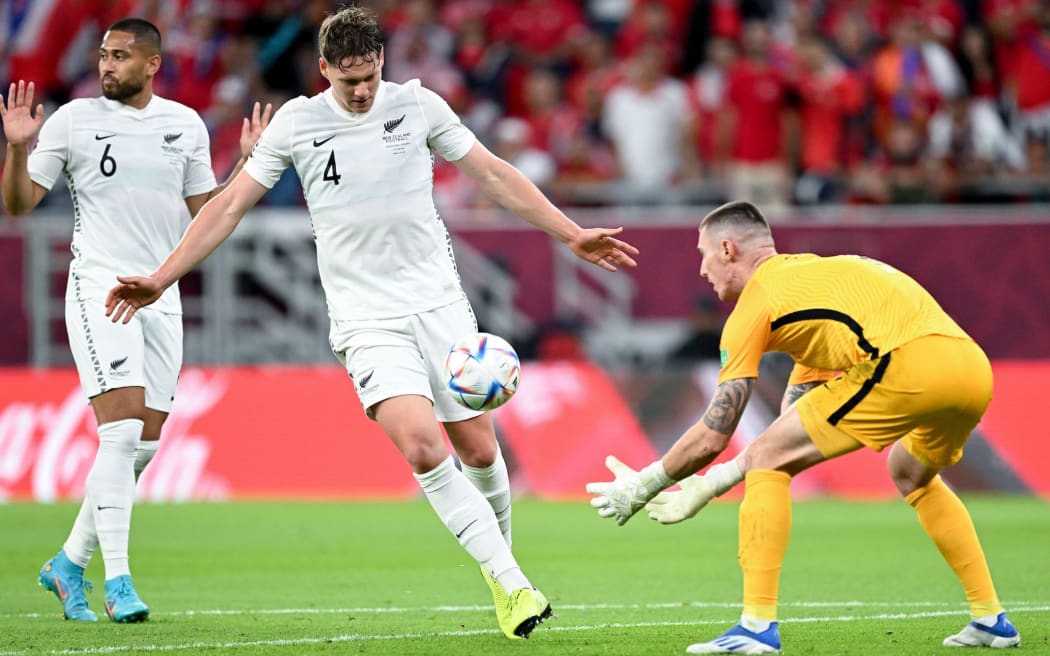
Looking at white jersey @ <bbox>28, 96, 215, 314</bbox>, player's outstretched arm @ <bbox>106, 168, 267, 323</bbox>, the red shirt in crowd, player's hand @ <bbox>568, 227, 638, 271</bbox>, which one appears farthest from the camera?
the red shirt in crowd

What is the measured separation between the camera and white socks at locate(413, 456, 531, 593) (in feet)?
25.4

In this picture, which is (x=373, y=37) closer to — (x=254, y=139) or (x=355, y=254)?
(x=355, y=254)

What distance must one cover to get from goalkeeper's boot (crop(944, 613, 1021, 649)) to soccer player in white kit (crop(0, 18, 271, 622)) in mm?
4145

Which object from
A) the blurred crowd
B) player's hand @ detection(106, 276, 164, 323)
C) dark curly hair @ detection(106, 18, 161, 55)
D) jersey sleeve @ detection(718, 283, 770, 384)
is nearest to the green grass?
jersey sleeve @ detection(718, 283, 770, 384)

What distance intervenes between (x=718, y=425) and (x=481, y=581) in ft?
13.3

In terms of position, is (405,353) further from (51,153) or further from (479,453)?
(51,153)

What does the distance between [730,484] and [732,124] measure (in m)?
13.5

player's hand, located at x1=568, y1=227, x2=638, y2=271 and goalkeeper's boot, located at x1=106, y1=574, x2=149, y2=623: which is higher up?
player's hand, located at x1=568, y1=227, x2=638, y2=271

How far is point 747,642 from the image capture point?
6.81 metres

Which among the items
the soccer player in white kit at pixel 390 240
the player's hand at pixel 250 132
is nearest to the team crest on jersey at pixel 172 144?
the player's hand at pixel 250 132

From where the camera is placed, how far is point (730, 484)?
23.7 feet

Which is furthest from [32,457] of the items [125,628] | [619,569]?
[125,628]

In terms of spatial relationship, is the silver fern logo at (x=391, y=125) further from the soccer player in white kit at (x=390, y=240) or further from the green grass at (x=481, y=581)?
the green grass at (x=481, y=581)

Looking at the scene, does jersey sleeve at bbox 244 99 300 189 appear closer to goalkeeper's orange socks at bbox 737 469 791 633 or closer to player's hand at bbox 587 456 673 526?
player's hand at bbox 587 456 673 526
